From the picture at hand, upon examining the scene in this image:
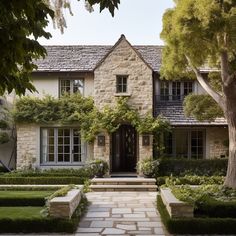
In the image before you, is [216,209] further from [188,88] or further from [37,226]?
[188,88]

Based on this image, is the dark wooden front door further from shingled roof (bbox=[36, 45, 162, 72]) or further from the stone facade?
shingled roof (bbox=[36, 45, 162, 72])

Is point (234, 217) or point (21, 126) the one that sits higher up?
point (21, 126)

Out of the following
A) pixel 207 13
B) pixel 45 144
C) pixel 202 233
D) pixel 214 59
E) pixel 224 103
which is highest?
pixel 207 13

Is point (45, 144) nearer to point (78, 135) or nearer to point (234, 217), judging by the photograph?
point (78, 135)

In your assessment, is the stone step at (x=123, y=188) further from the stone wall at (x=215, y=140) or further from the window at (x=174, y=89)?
the window at (x=174, y=89)

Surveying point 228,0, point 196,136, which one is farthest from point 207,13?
point 196,136

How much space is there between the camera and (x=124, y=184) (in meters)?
18.2

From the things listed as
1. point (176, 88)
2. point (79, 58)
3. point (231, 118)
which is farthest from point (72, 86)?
point (231, 118)

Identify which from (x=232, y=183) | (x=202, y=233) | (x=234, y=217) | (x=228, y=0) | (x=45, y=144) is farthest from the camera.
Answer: (x=45, y=144)

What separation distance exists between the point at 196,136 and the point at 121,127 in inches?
155

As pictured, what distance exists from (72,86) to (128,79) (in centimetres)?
325

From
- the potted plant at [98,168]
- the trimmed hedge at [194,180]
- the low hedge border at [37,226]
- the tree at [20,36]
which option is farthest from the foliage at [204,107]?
the tree at [20,36]

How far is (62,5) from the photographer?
11.0 meters

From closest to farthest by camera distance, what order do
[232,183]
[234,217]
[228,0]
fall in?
[234,217], [228,0], [232,183]
